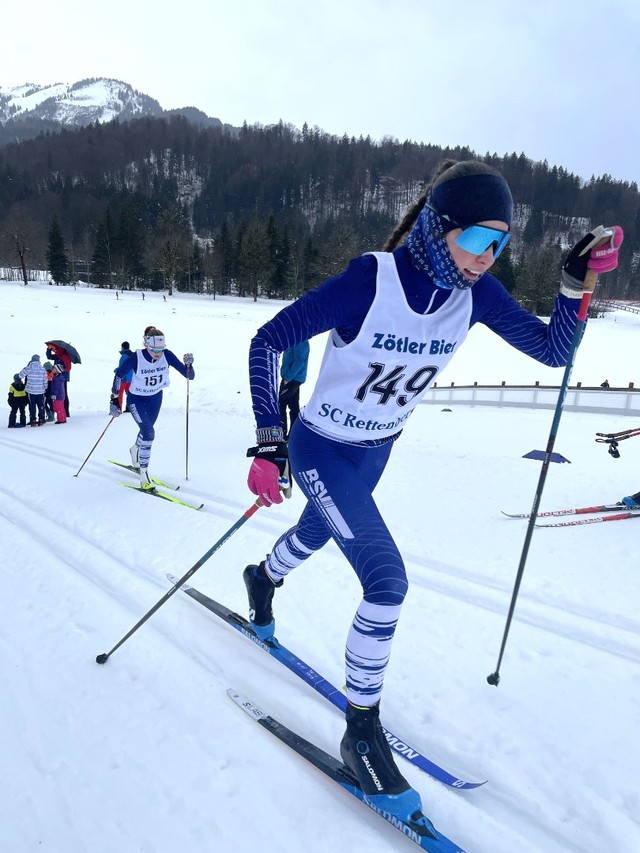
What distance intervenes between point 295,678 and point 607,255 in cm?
268

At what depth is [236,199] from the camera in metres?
106

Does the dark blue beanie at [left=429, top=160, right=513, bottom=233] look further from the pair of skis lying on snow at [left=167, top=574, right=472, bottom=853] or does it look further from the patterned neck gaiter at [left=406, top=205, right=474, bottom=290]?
the pair of skis lying on snow at [left=167, top=574, right=472, bottom=853]

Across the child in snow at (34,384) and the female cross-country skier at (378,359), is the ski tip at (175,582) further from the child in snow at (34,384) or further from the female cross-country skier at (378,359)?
the child in snow at (34,384)

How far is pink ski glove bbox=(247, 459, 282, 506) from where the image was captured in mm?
2135

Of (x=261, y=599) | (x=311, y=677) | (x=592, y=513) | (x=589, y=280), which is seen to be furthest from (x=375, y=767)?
(x=592, y=513)

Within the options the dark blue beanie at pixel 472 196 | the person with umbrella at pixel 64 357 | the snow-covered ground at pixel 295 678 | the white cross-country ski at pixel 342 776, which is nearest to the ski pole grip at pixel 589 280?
the dark blue beanie at pixel 472 196

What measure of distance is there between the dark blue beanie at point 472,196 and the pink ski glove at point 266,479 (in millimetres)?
1200

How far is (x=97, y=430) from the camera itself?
36.5 feet

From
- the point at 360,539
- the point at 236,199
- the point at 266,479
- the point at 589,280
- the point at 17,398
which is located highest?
the point at 236,199

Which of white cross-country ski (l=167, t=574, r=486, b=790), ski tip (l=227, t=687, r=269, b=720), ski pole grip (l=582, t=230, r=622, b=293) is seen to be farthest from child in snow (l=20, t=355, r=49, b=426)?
ski pole grip (l=582, t=230, r=622, b=293)

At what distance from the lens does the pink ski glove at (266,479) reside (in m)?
2.13

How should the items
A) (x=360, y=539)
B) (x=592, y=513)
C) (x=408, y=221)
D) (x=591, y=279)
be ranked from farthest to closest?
(x=592, y=513) < (x=408, y=221) < (x=591, y=279) < (x=360, y=539)

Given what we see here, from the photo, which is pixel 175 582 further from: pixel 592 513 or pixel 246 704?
pixel 592 513

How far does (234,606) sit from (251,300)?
51657 millimetres
